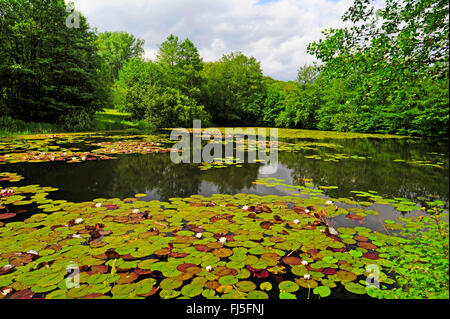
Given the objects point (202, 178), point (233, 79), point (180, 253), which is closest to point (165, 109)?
point (233, 79)

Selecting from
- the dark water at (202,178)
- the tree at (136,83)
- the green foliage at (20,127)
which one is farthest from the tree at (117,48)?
the dark water at (202,178)

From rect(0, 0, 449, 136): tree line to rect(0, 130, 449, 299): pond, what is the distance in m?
1.34

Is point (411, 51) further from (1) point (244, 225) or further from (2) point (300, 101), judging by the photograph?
(2) point (300, 101)

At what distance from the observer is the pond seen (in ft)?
5.25

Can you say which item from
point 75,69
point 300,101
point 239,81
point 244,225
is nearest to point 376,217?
point 244,225

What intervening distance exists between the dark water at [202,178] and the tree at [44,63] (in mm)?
11418

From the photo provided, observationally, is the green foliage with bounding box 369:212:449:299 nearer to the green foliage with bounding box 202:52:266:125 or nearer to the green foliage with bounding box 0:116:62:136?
the green foliage with bounding box 0:116:62:136

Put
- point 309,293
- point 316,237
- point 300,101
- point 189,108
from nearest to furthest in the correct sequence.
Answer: point 309,293
point 316,237
point 189,108
point 300,101

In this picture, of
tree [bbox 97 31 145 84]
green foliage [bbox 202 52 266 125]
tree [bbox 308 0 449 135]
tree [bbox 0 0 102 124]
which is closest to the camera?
tree [bbox 308 0 449 135]

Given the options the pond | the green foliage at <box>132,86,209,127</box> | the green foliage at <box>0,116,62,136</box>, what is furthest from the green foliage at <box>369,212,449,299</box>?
the green foliage at <box>132,86,209,127</box>

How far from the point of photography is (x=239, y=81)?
1383 inches

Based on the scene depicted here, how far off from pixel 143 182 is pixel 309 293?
3667 millimetres

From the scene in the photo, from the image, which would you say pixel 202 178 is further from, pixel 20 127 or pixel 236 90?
pixel 236 90

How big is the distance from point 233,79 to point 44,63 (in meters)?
24.8
